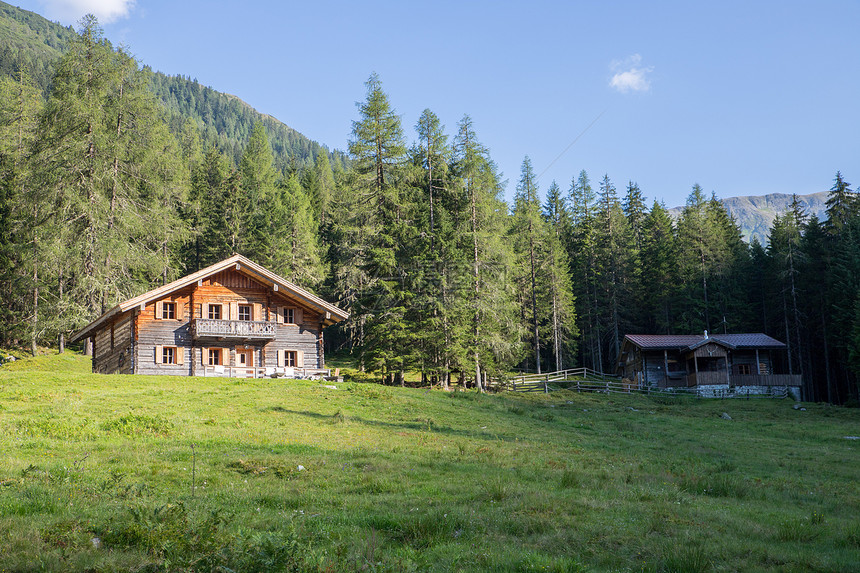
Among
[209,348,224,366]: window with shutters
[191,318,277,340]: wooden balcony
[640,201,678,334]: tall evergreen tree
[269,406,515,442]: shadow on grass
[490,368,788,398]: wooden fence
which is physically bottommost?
[490,368,788,398]: wooden fence

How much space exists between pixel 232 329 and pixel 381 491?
92.3 ft

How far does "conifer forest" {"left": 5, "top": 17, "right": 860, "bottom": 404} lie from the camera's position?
3872 centimetres

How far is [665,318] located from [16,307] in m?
63.4

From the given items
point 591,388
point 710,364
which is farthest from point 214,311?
point 710,364

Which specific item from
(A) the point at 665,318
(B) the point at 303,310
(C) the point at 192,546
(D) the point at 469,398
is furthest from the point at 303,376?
(A) the point at 665,318

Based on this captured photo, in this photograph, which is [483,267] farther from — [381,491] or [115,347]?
[381,491]

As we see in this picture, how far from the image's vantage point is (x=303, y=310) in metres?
40.6

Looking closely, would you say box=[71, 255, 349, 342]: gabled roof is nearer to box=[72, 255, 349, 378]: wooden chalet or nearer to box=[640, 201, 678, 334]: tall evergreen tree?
box=[72, 255, 349, 378]: wooden chalet

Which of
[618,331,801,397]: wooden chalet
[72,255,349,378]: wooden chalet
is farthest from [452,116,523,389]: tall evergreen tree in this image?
[618,331,801,397]: wooden chalet

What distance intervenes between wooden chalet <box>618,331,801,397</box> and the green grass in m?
26.3

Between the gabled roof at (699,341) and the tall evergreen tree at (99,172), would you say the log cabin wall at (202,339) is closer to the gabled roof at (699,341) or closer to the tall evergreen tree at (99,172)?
the tall evergreen tree at (99,172)

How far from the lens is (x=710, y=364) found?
53.2 metres

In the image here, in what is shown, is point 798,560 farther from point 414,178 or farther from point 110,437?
point 414,178

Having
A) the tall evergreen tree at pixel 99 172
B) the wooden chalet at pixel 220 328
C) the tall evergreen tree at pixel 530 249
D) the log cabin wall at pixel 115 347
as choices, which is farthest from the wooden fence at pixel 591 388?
the tall evergreen tree at pixel 99 172
